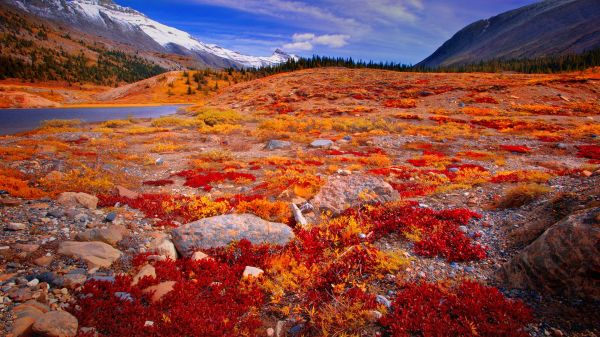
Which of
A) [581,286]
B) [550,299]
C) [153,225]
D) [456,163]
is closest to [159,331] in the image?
[153,225]

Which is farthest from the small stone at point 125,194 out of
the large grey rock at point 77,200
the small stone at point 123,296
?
the small stone at point 123,296

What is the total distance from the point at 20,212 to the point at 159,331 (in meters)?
8.18

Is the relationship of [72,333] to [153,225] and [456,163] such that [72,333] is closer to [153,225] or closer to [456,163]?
[153,225]

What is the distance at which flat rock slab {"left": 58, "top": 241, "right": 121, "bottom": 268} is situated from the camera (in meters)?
7.39

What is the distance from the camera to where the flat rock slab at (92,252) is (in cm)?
739

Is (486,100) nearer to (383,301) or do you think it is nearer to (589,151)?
(589,151)

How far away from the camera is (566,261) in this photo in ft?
17.7

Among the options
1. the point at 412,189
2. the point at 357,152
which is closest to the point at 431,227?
the point at 412,189

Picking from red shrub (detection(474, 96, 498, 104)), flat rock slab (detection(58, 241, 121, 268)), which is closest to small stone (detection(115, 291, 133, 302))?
flat rock slab (detection(58, 241, 121, 268))

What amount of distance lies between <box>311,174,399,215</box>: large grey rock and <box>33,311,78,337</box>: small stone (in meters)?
7.80

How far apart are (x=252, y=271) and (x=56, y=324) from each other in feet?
12.8

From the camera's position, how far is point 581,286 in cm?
518

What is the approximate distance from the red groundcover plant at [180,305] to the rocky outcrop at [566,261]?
569 centimetres

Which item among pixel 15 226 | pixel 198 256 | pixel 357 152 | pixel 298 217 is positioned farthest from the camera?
pixel 357 152
